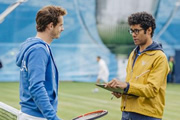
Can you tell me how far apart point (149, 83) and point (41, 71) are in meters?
1.22

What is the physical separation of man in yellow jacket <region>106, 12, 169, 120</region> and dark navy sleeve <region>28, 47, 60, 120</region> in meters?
0.85

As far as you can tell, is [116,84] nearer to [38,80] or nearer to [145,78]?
[145,78]

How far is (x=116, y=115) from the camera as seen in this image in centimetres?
1351

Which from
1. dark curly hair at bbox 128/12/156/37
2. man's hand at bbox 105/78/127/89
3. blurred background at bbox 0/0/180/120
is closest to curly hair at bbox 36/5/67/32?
man's hand at bbox 105/78/127/89

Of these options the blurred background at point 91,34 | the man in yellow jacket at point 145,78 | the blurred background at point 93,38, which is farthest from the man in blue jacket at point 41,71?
the blurred background at point 93,38

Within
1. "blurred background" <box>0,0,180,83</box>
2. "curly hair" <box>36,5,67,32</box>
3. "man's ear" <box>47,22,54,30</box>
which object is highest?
"curly hair" <box>36,5,67,32</box>

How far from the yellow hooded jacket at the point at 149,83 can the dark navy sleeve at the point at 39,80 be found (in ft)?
3.36

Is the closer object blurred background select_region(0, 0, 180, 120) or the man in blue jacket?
the man in blue jacket

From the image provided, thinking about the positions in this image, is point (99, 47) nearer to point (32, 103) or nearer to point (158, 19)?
point (158, 19)

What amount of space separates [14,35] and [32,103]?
25760mm

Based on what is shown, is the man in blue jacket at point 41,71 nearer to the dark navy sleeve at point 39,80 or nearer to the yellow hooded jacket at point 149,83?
the dark navy sleeve at point 39,80

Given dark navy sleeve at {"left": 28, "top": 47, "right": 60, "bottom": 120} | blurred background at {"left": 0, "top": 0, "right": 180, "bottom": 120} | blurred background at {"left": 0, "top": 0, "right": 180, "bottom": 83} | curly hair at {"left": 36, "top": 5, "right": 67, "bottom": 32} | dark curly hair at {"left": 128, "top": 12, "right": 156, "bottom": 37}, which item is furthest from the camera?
blurred background at {"left": 0, "top": 0, "right": 180, "bottom": 83}

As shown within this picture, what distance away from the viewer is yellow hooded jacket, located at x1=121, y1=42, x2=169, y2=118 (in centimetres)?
448

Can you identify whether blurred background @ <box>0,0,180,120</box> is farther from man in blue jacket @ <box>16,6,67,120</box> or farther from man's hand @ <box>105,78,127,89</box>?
man in blue jacket @ <box>16,6,67,120</box>
